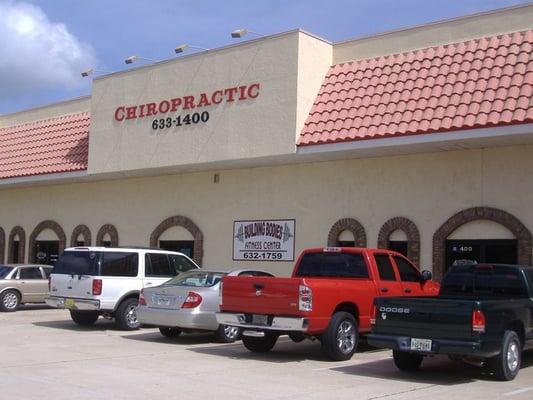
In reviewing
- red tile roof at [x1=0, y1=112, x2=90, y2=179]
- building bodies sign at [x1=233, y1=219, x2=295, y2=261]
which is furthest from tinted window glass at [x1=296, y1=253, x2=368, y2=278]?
red tile roof at [x1=0, y1=112, x2=90, y2=179]

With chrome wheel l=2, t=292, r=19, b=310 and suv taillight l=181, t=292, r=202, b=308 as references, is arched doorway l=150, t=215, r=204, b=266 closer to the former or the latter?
chrome wheel l=2, t=292, r=19, b=310

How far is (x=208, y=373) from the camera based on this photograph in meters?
10.9

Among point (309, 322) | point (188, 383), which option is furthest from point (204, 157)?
point (188, 383)

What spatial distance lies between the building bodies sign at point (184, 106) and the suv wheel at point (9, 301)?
6211 millimetres

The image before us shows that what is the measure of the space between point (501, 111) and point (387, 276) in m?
4.65

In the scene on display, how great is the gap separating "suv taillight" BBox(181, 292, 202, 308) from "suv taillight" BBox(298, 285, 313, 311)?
305 centimetres

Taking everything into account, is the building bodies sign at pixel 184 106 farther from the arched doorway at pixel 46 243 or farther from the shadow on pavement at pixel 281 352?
the shadow on pavement at pixel 281 352

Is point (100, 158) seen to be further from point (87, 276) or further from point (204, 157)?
point (87, 276)

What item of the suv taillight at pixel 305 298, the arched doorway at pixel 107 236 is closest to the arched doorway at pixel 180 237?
the arched doorway at pixel 107 236

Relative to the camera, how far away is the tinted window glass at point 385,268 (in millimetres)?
13586

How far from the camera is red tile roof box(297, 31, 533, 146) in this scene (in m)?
15.9

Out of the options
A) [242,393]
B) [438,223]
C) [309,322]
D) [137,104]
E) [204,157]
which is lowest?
[242,393]

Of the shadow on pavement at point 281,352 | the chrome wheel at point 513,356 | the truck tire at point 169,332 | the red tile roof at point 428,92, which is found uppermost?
the red tile roof at point 428,92

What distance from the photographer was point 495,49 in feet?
56.0
